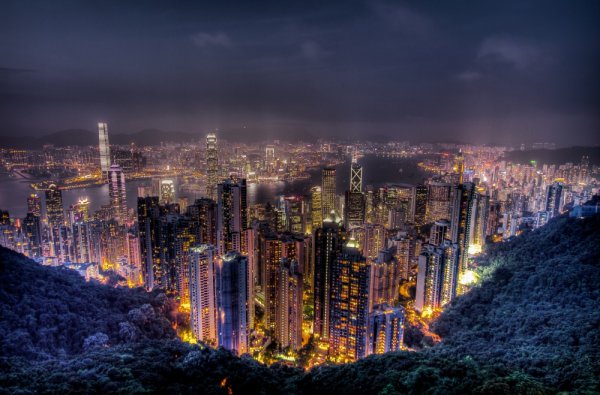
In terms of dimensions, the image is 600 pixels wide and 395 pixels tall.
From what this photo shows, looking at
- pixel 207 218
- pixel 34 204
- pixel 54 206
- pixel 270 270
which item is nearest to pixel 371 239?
pixel 270 270

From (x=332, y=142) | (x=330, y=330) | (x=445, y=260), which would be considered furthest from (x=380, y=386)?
(x=332, y=142)

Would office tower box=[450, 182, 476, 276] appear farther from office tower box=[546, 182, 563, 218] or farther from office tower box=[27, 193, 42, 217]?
office tower box=[27, 193, 42, 217]

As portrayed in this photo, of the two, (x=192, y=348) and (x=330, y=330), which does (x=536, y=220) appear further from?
(x=192, y=348)

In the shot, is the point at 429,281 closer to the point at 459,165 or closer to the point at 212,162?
the point at 212,162

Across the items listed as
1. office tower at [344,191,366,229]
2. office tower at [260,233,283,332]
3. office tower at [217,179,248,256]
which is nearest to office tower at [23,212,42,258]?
office tower at [217,179,248,256]

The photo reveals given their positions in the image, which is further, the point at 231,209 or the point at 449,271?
the point at 231,209

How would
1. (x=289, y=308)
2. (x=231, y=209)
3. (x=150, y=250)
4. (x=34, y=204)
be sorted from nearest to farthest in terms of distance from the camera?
(x=289, y=308) < (x=150, y=250) < (x=231, y=209) < (x=34, y=204)
